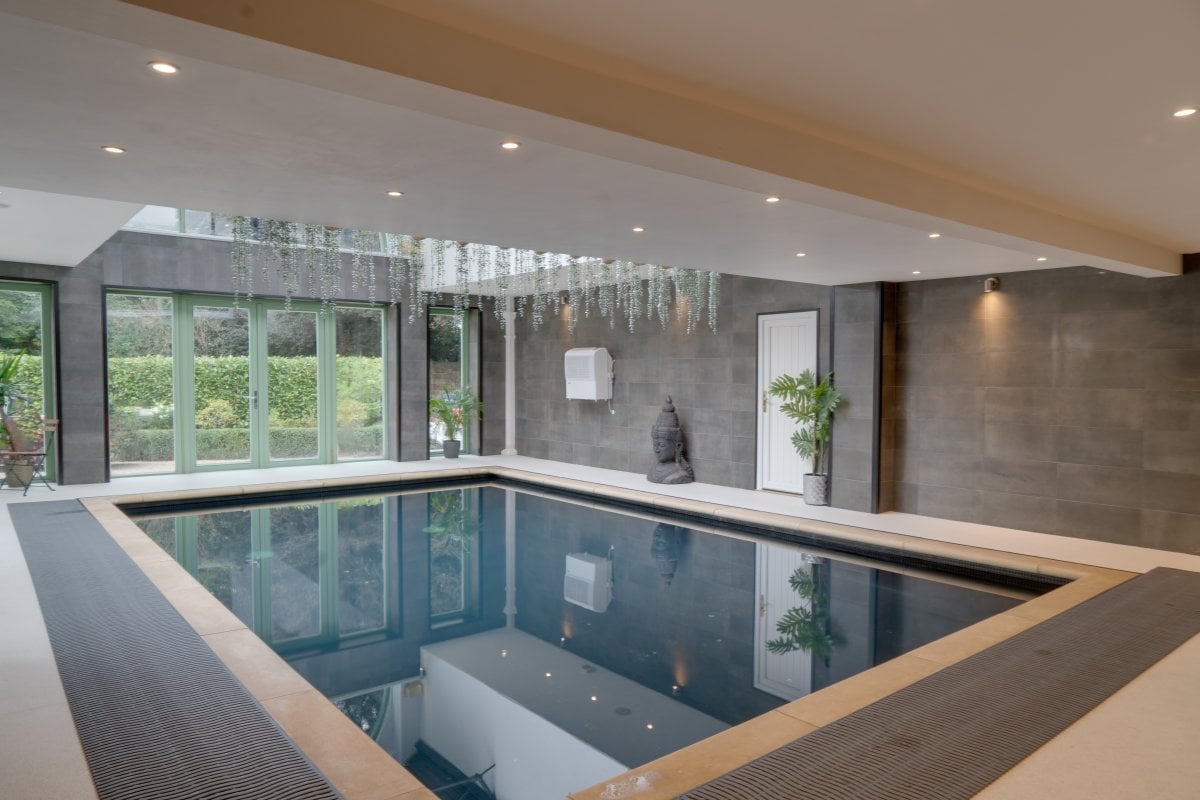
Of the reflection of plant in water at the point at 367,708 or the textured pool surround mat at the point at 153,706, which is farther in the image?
the reflection of plant in water at the point at 367,708

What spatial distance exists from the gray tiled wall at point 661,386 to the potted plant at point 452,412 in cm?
102

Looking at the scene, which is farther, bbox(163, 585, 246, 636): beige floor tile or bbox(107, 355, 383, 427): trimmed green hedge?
bbox(107, 355, 383, 427): trimmed green hedge

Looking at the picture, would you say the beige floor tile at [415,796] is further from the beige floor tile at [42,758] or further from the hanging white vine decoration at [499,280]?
the hanging white vine decoration at [499,280]

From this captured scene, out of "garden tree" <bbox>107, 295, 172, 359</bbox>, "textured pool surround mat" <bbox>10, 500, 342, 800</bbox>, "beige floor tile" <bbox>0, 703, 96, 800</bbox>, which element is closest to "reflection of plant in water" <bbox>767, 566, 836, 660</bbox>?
"textured pool surround mat" <bbox>10, 500, 342, 800</bbox>

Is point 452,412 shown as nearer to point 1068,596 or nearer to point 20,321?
point 20,321

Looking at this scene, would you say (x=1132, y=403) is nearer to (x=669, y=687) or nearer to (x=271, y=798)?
(x=669, y=687)

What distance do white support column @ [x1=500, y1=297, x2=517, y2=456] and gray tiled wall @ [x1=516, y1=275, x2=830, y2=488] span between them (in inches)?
4.5

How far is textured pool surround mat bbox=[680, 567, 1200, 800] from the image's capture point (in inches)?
96.7

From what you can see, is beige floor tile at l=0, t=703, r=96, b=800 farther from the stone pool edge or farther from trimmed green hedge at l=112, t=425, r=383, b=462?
trimmed green hedge at l=112, t=425, r=383, b=462

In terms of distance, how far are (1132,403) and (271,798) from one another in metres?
6.60

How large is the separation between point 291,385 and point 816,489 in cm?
715

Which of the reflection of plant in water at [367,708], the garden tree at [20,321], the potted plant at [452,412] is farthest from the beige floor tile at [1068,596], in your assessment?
the garden tree at [20,321]

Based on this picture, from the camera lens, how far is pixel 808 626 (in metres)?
4.80

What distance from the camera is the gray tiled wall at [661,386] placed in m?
8.89
